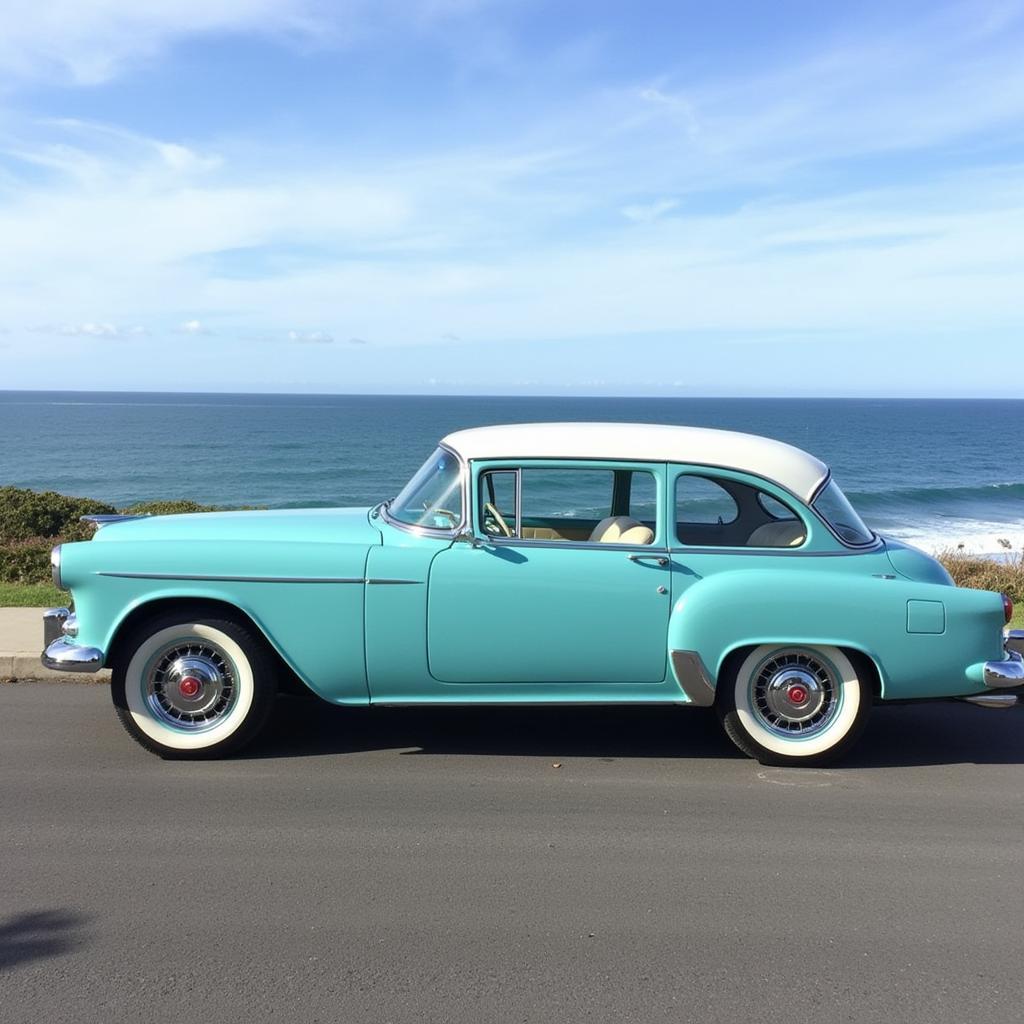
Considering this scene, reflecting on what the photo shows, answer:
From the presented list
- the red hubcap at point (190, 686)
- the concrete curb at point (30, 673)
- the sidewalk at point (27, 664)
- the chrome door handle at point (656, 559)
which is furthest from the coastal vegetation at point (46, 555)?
the red hubcap at point (190, 686)

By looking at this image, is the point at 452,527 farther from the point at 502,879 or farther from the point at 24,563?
the point at 24,563

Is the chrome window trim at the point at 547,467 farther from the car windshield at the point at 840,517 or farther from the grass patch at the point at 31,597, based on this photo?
the grass patch at the point at 31,597

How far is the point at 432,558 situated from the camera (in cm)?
486

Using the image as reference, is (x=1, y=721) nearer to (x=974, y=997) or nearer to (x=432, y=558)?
(x=432, y=558)

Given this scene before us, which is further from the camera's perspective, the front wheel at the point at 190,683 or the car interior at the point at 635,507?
the car interior at the point at 635,507

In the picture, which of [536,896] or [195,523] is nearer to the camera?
[536,896]

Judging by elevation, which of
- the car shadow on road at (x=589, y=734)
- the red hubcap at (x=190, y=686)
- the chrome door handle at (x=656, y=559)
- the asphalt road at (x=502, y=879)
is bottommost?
the asphalt road at (x=502, y=879)

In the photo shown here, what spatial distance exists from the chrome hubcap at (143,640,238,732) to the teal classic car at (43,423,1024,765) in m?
0.01

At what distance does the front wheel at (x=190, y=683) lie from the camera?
485 cm

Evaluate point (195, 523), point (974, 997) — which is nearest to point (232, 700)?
point (195, 523)

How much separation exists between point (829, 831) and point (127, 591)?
11.4ft

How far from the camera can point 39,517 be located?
43.7 ft

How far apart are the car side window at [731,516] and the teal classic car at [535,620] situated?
0.04m

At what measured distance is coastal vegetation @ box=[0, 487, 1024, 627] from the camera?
9.03m
